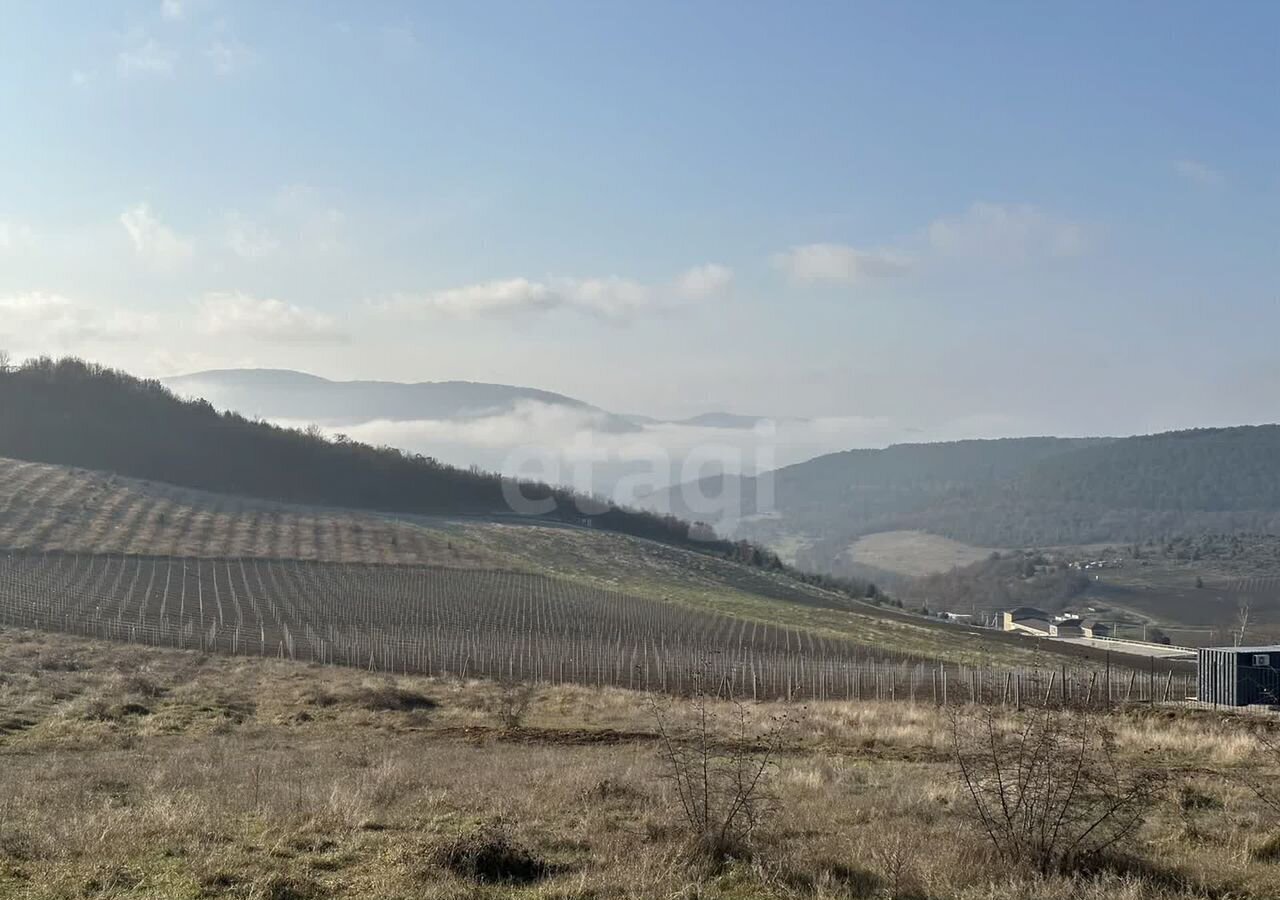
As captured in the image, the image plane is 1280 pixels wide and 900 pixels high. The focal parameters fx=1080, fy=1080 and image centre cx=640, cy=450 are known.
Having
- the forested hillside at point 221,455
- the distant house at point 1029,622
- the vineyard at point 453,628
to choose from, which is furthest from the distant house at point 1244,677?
the forested hillside at point 221,455

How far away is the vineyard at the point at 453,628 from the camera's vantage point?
41219 mm

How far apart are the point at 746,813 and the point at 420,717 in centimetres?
1902

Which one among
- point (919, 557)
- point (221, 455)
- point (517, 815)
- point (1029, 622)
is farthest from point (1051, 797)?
point (919, 557)

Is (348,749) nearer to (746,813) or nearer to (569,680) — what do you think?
(746,813)

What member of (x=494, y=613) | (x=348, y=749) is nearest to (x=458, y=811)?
(x=348, y=749)

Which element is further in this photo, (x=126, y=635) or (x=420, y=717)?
(x=126, y=635)

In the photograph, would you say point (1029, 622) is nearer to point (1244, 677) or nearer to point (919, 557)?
point (1244, 677)

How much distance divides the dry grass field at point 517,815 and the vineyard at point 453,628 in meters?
12.7

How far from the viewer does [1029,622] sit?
106875mm

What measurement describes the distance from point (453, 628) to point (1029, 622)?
72.5 m

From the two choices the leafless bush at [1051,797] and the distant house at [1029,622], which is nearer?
the leafless bush at [1051,797]

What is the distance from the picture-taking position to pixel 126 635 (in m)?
42.8

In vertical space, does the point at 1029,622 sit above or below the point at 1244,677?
below

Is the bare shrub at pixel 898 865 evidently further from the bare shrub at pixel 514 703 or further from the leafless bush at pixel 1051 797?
the bare shrub at pixel 514 703
